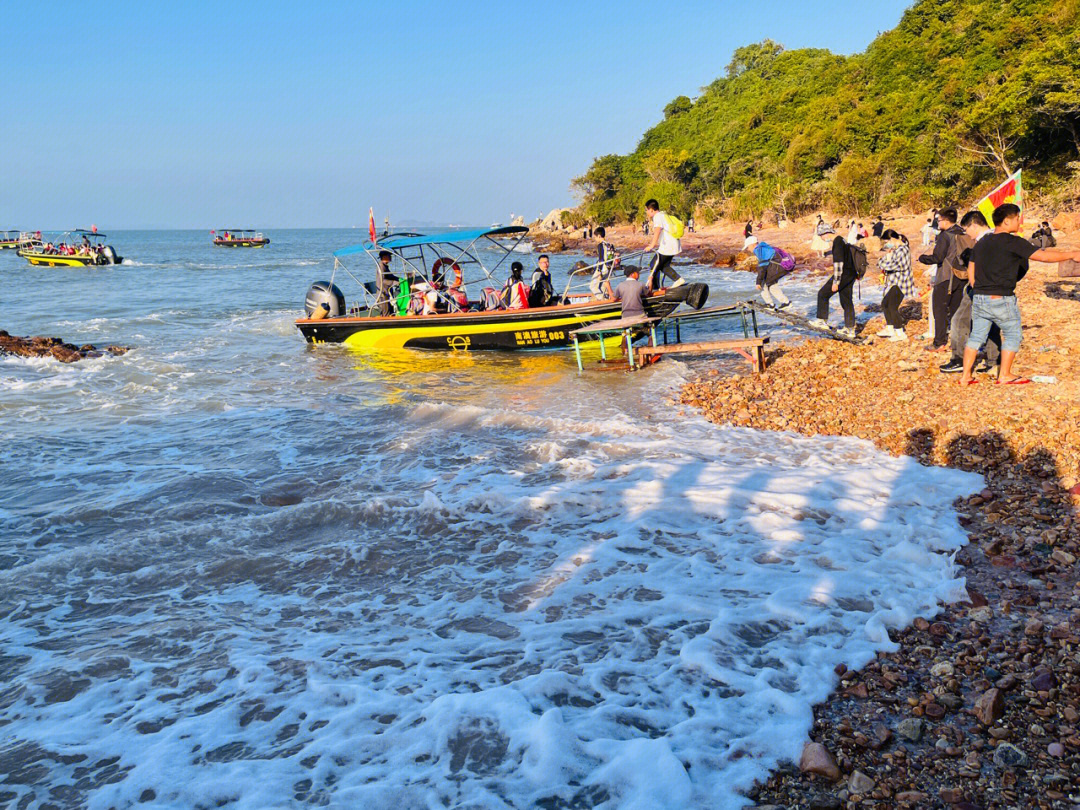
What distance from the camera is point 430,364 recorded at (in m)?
14.6

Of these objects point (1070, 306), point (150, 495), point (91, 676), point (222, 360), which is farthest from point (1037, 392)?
A: point (222, 360)

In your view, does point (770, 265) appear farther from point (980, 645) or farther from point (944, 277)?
point (980, 645)

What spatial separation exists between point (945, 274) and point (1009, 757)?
26.7 ft

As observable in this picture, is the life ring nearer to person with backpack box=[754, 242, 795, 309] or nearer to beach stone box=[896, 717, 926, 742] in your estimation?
person with backpack box=[754, 242, 795, 309]

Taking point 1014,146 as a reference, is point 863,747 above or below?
below

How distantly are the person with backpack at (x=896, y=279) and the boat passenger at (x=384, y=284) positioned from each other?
9.39m

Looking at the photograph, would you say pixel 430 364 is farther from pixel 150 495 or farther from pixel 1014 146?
pixel 1014 146

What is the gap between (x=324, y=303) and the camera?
1694cm

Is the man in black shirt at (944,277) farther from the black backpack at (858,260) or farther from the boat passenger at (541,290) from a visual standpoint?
the boat passenger at (541,290)

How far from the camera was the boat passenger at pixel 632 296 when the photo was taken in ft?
40.2

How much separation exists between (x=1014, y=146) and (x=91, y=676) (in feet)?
116

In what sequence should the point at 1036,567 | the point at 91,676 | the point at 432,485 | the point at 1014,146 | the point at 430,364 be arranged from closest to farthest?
1. the point at 91,676
2. the point at 1036,567
3. the point at 432,485
4. the point at 430,364
5. the point at 1014,146

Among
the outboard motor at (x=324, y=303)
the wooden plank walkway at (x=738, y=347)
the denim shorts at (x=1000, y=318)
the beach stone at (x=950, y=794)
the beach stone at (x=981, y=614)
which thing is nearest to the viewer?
the beach stone at (x=950, y=794)

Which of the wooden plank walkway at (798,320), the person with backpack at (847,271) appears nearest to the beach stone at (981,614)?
the wooden plank walkway at (798,320)
